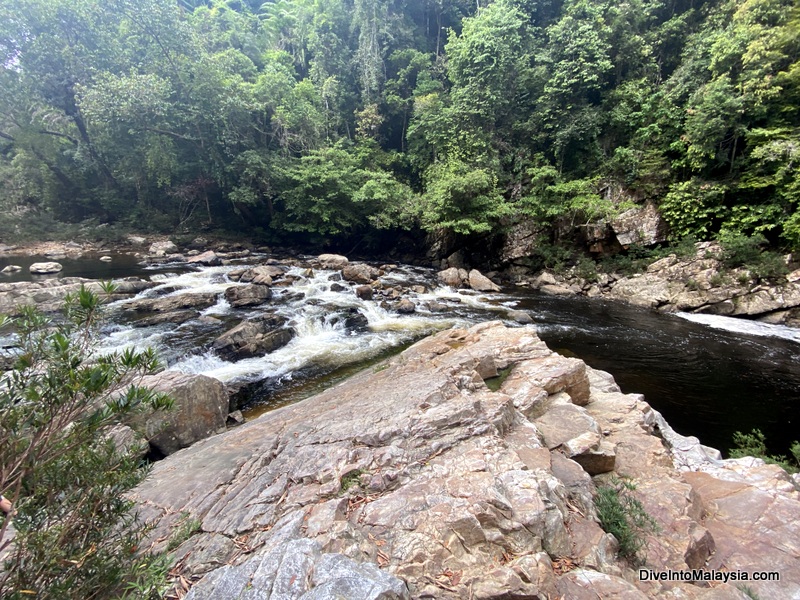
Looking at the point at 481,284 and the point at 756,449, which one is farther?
the point at 481,284

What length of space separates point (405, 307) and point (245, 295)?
18.4 ft


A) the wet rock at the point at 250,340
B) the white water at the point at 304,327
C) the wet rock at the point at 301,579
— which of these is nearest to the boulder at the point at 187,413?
the white water at the point at 304,327

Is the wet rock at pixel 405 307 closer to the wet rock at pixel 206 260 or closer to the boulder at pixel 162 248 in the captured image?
the wet rock at pixel 206 260

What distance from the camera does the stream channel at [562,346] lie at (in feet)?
23.9

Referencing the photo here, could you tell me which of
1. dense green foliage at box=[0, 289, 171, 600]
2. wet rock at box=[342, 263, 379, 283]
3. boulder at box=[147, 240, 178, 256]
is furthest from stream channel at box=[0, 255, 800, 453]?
boulder at box=[147, 240, 178, 256]

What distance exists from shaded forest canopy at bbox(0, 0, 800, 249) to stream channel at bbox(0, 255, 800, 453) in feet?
18.2

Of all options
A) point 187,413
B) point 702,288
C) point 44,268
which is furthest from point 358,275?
point 44,268

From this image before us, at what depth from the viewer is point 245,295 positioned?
12.1 m

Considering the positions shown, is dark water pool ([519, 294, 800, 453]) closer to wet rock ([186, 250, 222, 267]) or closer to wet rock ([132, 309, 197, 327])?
wet rock ([132, 309, 197, 327])

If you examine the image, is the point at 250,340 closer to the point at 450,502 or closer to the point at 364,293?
the point at 364,293

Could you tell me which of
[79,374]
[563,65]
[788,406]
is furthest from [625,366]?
[563,65]

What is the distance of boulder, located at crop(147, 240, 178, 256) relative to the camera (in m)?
20.1

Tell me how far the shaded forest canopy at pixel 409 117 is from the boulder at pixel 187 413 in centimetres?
1481

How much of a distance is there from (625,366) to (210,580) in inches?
386
